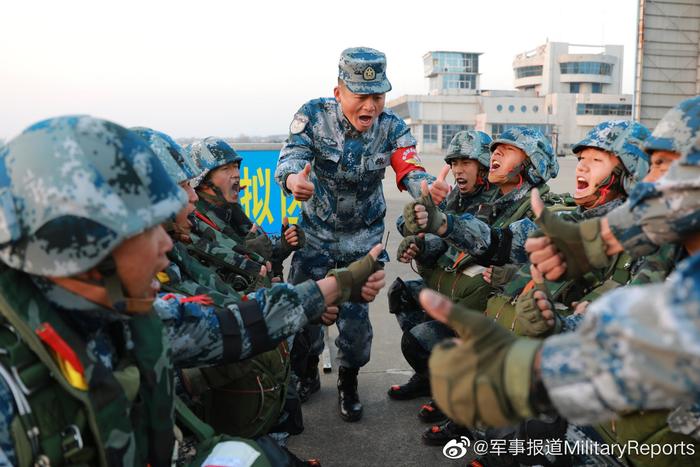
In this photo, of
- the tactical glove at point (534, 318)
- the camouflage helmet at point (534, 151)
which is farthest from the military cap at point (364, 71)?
the tactical glove at point (534, 318)

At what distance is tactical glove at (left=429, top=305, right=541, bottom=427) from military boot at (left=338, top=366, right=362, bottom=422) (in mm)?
2650

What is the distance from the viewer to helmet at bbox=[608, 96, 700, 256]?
1572mm

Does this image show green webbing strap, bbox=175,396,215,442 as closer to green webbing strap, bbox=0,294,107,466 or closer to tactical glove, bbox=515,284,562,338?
green webbing strap, bbox=0,294,107,466

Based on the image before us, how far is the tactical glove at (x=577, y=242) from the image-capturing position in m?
1.96

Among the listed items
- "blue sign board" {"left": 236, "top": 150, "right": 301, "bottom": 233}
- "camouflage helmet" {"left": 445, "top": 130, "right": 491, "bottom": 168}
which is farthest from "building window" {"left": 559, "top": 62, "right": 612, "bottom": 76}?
"camouflage helmet" {"left": 445, "top": 130, "right": 491, "bottom": 168}

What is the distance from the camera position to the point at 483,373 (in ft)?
4.17

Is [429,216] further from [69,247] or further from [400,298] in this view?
[69,247]

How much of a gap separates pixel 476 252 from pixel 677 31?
53.5 ft

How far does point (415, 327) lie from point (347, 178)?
1.14 m

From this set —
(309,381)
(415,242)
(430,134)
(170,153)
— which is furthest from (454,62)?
(170,153)

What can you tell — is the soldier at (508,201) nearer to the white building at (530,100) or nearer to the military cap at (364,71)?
the military cap at (364,71)

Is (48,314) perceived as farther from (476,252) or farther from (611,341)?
(476,252)

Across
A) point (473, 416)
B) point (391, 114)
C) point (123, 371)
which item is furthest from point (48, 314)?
point (391, 114)

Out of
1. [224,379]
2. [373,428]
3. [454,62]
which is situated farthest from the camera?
[454,62]
